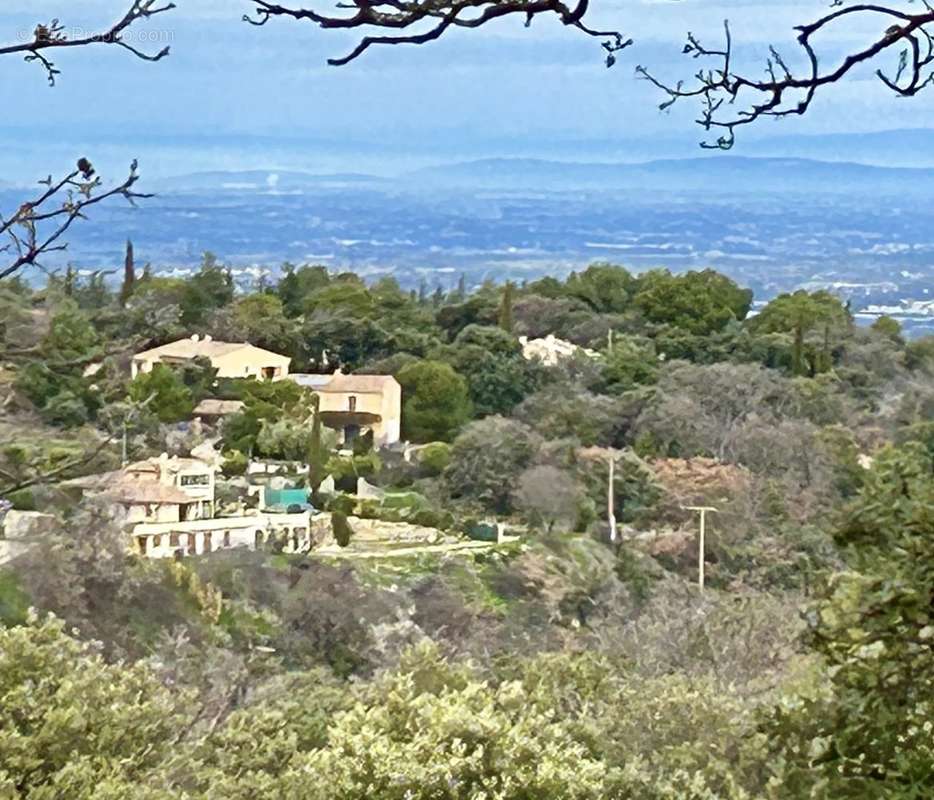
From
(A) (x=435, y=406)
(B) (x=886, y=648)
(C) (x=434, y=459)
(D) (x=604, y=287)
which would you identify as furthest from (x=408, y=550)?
(B) (x=886, y=648)

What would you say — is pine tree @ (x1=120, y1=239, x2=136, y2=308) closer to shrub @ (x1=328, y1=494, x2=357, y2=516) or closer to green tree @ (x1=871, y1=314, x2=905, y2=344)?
shrub @ (x1=328, y1=494, x2=357, y2=516)

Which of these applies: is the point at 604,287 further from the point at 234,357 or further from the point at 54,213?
the point at 54,213

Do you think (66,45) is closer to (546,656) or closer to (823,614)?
(823,614)

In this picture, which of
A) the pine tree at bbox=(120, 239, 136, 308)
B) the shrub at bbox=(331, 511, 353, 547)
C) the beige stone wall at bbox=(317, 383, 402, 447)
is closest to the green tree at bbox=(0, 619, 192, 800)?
the shrub at bbox=(331, 511, 353, 547)

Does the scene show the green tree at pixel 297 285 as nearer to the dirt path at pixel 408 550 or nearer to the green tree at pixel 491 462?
the green tree at pixel 491 462

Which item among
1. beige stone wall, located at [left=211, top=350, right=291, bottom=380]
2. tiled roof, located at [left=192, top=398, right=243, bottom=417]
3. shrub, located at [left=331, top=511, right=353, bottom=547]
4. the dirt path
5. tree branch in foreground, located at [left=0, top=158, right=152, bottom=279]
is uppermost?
tree branch in foreground, located at [left=0, top=158, right=152, bottom=279]

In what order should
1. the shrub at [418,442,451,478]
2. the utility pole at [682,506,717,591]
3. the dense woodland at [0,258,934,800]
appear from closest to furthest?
1. the dense woodland at [0,258,934,800]
2. the utility pole at [682,506,717,591]
3. the shrub at [418,442,451,478]
